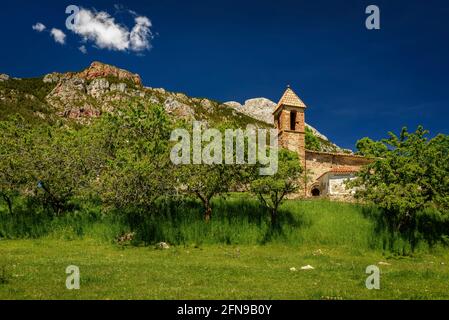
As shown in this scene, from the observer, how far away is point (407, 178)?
30.2m

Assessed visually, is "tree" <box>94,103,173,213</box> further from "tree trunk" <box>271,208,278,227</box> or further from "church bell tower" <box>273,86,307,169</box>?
"church bell tower" <box>273,86,307,169</box>

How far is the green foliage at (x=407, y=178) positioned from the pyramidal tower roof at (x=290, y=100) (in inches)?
927

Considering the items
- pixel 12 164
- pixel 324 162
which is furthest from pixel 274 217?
pixel 324 162

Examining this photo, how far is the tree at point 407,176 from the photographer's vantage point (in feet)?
96.0

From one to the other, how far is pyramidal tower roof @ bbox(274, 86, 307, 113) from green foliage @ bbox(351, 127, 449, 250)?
23.5 meters

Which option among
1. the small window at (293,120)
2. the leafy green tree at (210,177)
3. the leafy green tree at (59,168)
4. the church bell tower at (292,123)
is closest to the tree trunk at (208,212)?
the leafy green tree at (210,177)

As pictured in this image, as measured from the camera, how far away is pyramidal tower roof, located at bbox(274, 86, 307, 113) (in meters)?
55.5

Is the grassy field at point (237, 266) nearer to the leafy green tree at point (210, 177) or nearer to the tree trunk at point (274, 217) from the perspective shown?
the tree trunk at point (274, 217)

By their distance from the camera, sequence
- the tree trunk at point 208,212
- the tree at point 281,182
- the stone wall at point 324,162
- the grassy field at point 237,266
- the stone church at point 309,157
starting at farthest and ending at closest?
the stone wall at point 324,162 < the stone church at point 309,157 < the tree trunk at point 208,212 < the tree at point 281,182 < the grassy field at point 237,266

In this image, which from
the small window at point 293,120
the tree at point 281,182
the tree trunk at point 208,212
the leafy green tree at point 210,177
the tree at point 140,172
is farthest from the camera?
the small window at point 293,120

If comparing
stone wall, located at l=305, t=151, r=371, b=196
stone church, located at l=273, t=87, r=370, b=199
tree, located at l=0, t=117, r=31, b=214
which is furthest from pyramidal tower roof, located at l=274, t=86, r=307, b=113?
tree, located at l=0, t=117, r=31, b=214

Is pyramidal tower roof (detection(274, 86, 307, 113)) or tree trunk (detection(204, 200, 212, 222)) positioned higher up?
pyramidal tower roof (detection(274, 86, 307, 113))

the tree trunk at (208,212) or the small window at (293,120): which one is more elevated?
the small window at (293,120)

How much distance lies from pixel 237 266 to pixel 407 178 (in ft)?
58.5
